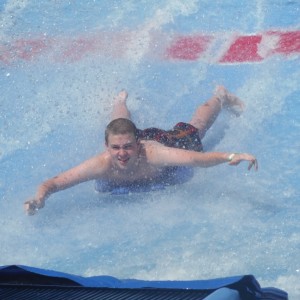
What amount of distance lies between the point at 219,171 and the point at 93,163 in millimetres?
782

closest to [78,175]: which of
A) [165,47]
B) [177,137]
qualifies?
[177,137]

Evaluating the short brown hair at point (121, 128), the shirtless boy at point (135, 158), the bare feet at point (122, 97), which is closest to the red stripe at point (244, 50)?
the bare feet at point (122, 97)

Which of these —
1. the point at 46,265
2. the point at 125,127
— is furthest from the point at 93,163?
the point at 46,265

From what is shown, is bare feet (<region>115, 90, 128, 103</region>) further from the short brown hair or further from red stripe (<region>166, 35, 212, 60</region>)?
the short brown hair

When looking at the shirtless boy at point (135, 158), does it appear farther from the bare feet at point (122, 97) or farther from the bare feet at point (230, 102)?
the bare feet at point (122, 97)

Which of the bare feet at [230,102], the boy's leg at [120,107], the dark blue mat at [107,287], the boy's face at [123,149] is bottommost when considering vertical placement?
the dark blue mat at [107,287]

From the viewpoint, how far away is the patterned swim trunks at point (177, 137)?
13.0 feet

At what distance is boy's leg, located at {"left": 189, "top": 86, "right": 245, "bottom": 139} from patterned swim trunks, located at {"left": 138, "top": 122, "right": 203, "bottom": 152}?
0.22 metres

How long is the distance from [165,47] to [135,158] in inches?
81.0

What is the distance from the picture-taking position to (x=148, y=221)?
3654 mm

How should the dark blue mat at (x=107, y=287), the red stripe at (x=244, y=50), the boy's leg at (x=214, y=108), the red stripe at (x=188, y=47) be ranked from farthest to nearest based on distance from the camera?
1. the red stripe at (x=188, y=47)
2. the red stripe at (x=244, y=50)
3. the boy's leg at (x=214, y=108)
4. the dark blue mat at (x=107, y=287)

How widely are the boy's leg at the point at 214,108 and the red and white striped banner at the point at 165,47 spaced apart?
68 cm

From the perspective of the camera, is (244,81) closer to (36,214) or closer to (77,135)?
(77,135)

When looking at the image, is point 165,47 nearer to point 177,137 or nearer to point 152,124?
point 152,124
